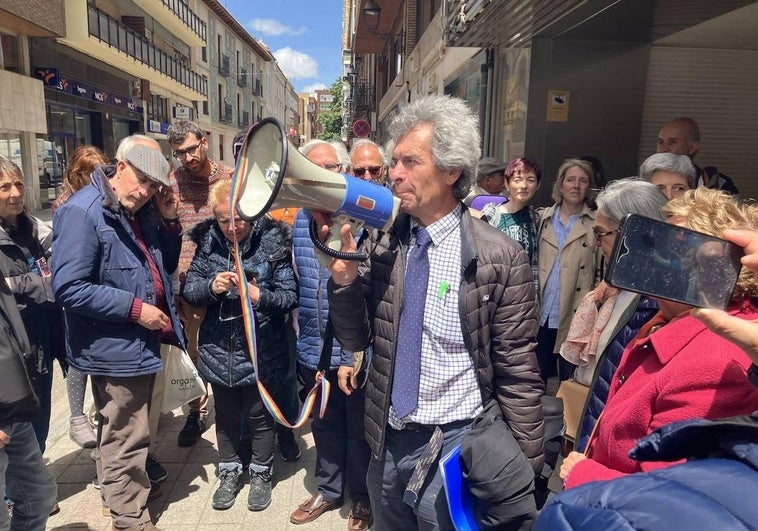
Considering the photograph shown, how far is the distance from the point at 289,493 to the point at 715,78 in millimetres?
5929

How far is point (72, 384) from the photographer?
317cm

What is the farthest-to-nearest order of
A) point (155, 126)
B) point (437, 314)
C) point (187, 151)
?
point (155, 126) → point (187, 151) → point (437, 314)

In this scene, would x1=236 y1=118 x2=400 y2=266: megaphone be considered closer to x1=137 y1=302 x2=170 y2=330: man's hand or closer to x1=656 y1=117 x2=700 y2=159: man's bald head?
x1=137 y1=302 x2=170 y2=330: man's hand

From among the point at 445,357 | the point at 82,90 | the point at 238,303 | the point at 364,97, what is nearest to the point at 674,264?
the point at 445,357

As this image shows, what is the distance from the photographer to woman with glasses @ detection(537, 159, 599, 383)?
3326mm

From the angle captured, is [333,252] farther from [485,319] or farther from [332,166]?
[332,166]

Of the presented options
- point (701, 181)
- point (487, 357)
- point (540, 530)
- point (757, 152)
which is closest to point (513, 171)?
point (701, 181)

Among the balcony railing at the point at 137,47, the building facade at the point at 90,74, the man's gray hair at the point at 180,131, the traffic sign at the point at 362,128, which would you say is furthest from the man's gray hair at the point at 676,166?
the balcony railing at the point at 137,47

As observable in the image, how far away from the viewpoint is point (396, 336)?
1837mm

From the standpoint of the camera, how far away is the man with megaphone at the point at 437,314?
174 centimetres

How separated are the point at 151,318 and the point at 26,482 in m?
0.83

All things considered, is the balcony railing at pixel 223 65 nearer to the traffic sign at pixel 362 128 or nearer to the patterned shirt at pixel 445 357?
the traffic sign at pixel 362 128

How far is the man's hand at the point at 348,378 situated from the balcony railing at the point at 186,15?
85.7 feet

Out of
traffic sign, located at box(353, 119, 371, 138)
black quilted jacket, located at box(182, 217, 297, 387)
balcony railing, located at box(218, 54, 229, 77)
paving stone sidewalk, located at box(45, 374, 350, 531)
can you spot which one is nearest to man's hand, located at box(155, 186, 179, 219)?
black quilted jacket, located at box(182, 217, 297, 387)
